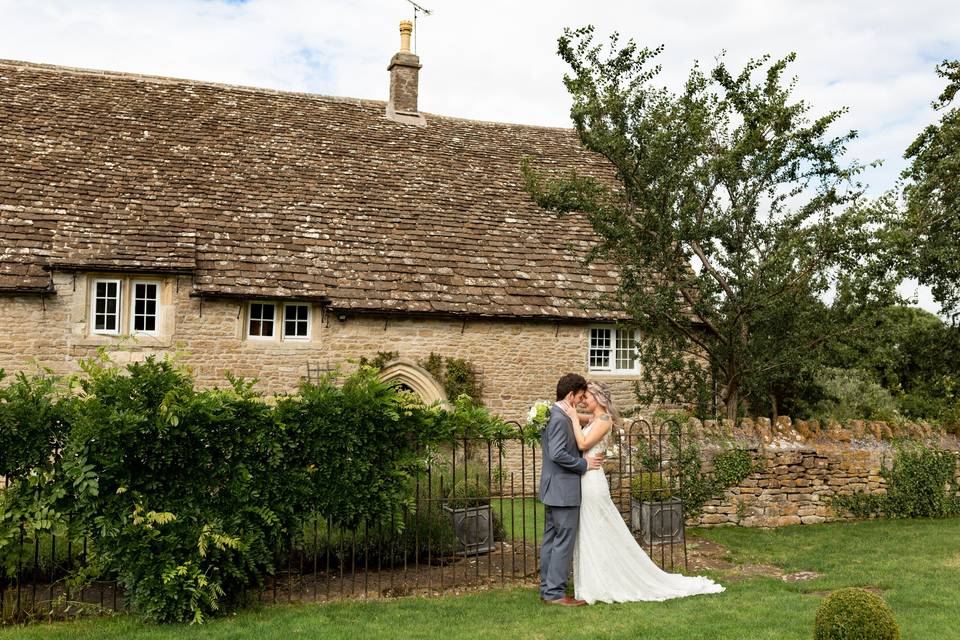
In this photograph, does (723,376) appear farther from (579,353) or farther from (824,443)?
(579,353)

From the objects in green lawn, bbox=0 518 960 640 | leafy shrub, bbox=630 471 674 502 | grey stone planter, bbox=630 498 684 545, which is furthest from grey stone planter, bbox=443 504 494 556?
grey stone planter, bbox=630 498 684 545

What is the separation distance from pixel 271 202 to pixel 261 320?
9.73 feet

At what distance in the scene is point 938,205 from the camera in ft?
44.5

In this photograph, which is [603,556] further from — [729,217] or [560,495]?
[729,217]

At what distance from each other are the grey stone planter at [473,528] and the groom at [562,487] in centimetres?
161

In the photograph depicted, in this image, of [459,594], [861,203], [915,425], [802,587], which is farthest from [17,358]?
[915,425]

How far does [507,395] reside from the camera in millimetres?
16844

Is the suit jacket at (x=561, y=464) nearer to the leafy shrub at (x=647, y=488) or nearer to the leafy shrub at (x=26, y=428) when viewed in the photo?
the leafy shrub at (x=647, y=488)

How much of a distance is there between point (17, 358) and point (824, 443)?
13484 mm

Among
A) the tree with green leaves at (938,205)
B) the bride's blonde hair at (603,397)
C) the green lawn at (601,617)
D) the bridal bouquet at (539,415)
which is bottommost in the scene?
the green lawn at (601,617)

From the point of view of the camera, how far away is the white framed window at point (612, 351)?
693 inches

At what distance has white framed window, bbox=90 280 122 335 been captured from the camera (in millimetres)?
14898

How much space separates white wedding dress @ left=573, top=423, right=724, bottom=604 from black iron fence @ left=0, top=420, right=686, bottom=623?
524 millimetres

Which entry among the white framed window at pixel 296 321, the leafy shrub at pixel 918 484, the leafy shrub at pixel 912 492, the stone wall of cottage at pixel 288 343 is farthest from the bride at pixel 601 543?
the white framed window at pixel 296 321
